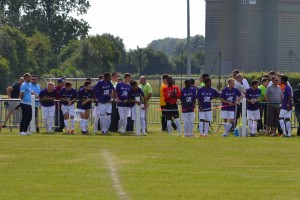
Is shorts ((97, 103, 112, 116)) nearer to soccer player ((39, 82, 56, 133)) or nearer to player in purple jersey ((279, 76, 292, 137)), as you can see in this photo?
soccer player ((39, 82, 56, 133))

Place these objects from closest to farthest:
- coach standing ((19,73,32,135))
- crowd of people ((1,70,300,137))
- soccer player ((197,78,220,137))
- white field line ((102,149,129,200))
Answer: white field line ((102,149,129,200)), soccer player ((197,78,220,137)), coach standing ((19,73,32,135)), crowd of people ((1,70,300,137))

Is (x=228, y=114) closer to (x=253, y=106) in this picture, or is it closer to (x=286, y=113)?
(x=253, y=106)

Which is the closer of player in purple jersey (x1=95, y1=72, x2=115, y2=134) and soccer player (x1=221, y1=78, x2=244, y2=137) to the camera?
soccer player (x1=221, y1=78, x2=244, y2=137)

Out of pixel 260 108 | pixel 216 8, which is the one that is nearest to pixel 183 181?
pixel 260 108

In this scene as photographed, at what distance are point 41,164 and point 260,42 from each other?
183 ft

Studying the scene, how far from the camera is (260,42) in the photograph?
238ft

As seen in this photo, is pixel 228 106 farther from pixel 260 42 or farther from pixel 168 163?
pixel 260 42

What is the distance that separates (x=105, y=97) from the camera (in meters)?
27.5

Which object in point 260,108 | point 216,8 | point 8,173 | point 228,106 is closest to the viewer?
Result: point 8,173

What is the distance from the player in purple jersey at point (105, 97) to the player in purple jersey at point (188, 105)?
2296 mm

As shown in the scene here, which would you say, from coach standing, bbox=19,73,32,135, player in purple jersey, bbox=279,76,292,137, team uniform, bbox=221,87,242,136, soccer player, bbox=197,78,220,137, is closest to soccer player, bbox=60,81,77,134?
coach standing, bbox=19,73,32,135

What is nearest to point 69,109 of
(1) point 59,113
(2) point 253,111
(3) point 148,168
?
(1) point 59,113

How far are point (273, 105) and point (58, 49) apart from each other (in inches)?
3056

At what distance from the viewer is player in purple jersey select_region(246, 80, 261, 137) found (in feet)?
89.2
